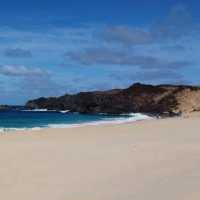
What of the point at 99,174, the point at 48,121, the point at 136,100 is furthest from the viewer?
the point at 136,100

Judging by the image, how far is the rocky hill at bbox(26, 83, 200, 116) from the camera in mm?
111500

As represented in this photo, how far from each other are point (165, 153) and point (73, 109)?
10682 cm

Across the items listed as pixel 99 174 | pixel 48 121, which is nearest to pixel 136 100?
pixel 48 121

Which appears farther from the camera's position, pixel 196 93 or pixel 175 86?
pixel 175 86

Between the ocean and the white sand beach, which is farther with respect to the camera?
the ocean

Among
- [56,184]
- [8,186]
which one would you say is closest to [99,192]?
[56,184]

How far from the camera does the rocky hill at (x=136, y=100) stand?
4390 inches

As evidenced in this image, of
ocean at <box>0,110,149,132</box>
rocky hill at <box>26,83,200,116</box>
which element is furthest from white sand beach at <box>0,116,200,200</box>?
rocky hill at <box>26,83,200,116</box>

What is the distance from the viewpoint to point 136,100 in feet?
393

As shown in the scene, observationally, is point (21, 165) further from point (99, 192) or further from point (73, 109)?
point (73, 109)

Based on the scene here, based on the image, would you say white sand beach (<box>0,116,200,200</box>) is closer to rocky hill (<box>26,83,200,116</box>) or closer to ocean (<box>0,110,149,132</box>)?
ocean (<box>0,110,149,132</box>)

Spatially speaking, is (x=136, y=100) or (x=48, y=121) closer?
(x=48, y=121)

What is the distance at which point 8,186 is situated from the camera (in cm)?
872

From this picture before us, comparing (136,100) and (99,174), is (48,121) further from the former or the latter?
(136,100)
